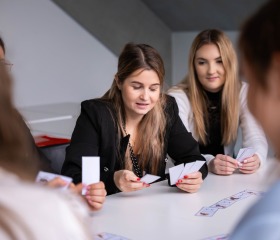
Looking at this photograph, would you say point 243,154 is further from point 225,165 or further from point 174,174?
point 174,174

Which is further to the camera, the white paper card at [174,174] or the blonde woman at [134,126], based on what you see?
the blonde woman at [134,126]

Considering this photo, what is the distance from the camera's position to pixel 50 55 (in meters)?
5.78

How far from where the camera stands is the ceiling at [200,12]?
596cm

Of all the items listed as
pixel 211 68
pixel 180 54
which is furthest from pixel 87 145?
pixel 180 54

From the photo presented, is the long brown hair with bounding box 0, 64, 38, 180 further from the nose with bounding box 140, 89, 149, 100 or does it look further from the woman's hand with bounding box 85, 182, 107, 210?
the nose with bounding box 140, 89, 149, 100

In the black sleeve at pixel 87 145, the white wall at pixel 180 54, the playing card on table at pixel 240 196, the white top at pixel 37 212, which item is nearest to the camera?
the white top at pixel 37 212

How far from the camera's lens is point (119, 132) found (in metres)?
2.54

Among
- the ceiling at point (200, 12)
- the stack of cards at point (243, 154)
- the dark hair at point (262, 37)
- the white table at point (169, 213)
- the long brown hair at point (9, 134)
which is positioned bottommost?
the white table at point (169, 213)

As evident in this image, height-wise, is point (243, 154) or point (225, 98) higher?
point (225, 98)

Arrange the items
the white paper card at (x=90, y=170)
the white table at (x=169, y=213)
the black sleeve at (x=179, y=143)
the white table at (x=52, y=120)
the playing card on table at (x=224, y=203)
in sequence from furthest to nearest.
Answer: the white table at (x=52, y=120)
the black sleeve at (x=179, y=143)
the playing card on table at (x=224, y=203)
the white paper card at (x=90, y=170)
the white table at (x=169, y=213)

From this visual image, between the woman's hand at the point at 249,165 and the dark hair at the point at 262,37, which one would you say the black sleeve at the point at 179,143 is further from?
the dark hair at the point at 262,37

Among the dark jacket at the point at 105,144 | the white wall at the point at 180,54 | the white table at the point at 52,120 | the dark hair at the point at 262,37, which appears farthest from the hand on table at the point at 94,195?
the white wall at the point at 180,54

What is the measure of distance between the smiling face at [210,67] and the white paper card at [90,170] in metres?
1.45

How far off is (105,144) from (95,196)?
0.63m
